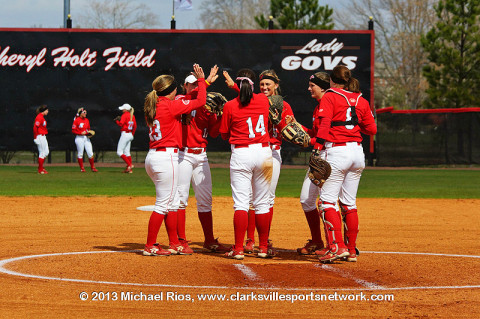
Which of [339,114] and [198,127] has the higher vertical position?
[339,114]

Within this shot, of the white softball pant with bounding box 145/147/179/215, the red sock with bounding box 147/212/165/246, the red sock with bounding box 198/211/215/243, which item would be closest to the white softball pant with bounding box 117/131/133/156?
the red sock with bounding box 198/211/215/243

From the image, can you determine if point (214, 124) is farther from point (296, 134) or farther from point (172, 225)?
point (172, 225)

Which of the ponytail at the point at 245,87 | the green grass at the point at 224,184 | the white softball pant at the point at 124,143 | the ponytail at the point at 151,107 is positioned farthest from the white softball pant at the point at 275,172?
the white softball pant at the point at 124,143

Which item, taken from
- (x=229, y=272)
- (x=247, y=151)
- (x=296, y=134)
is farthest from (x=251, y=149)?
(x=229, y=272)

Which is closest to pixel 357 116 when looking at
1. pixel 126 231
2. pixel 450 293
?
pixel 450 293

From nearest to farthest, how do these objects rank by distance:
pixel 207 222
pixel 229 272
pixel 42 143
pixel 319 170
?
1. pixel 229 272
2. pixel 319 170
3. pixel 207 222
4. pixel 42 143

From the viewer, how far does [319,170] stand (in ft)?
23.2

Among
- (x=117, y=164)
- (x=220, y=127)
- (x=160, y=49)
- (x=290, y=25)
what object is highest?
(x=290, y=25)

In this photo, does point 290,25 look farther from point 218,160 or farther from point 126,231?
point 126,231

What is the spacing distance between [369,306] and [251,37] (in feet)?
69.4

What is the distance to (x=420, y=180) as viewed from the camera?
19.9 meters

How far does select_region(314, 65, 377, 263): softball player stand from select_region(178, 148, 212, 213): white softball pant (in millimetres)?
1303

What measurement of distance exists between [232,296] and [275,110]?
8.69 ft

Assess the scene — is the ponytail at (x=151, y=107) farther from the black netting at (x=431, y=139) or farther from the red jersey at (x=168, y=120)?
the black netting at (x=431, y=139)
